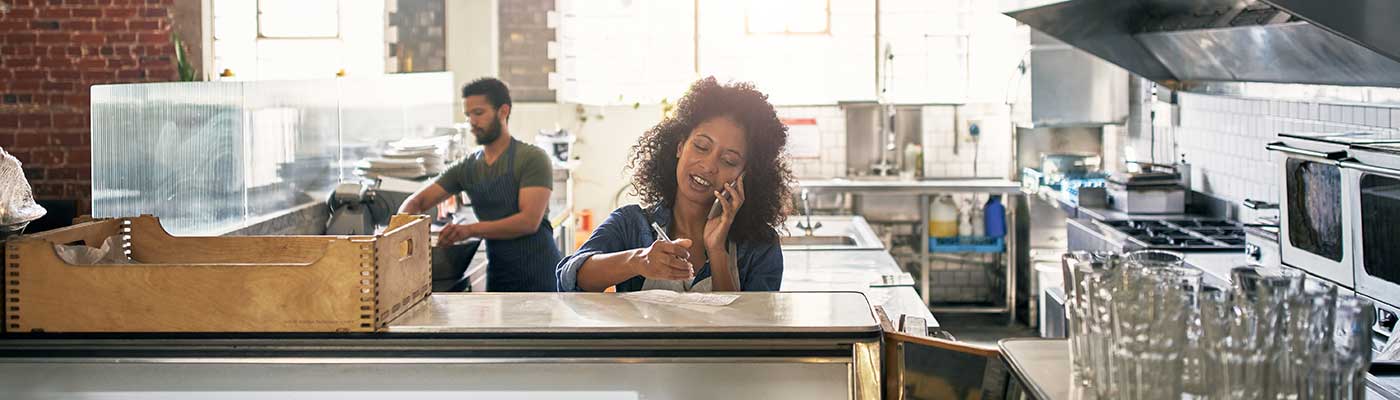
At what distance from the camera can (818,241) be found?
21.2 ft

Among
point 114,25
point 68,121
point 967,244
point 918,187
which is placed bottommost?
point 967,244

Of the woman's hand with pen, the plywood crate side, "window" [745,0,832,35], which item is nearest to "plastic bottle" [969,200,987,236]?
"window" [745,0,832,35]

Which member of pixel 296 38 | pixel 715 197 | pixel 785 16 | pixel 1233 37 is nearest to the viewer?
pixel 715 197

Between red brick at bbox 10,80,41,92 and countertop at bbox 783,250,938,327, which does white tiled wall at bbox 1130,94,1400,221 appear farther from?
red brick at bbox 10,80,41,92

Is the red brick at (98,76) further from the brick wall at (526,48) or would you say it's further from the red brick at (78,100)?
the brick wall at (526,48)

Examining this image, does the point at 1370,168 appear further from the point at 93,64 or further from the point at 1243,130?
the point at 93,64

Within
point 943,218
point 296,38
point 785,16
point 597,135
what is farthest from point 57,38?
point 943,218

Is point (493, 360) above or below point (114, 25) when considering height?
below

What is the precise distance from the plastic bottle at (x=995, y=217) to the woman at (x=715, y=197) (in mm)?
6311

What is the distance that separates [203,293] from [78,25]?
14.8 feet

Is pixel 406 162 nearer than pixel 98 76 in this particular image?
No

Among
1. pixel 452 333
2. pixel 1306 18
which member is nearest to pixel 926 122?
pixel 1306 18

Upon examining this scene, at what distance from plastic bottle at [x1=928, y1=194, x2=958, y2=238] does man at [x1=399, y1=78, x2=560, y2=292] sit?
4587 mm

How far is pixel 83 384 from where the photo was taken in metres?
2.32
